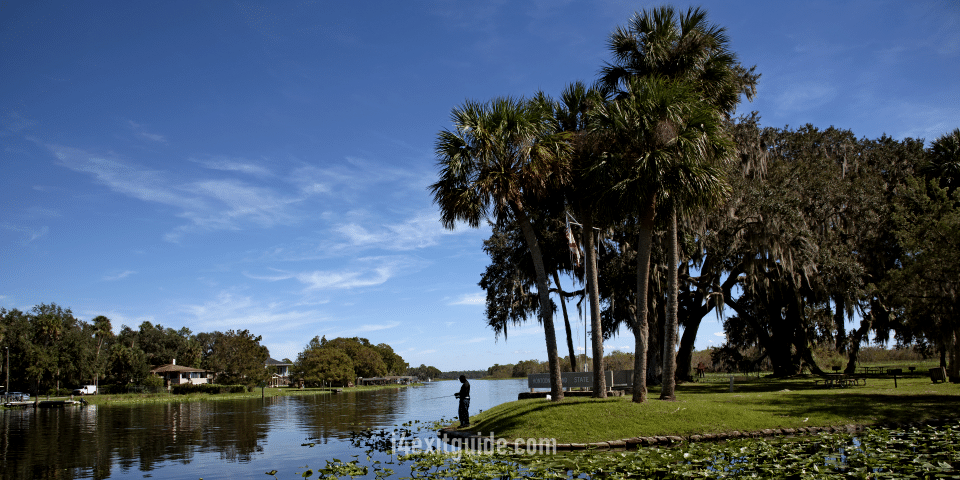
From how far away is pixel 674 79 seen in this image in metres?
19.3

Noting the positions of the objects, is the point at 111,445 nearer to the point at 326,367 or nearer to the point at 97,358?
the point at 97,358

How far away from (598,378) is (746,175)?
20.1 meters

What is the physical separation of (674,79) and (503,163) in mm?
6331

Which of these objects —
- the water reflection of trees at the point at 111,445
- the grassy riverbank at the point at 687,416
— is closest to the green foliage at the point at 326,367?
the water reflection of trees at the point at 111,445

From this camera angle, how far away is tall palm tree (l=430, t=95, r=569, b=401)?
19188 mm

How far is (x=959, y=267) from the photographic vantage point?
21531mm

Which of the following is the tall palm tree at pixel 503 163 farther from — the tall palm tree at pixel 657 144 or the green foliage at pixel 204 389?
the green foliage at pixel 204 389

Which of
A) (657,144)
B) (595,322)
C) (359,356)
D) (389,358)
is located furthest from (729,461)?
(389,358)

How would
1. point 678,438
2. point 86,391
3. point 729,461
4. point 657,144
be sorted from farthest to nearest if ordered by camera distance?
1. point 86,391
2. point 657,144
3. point 678,438
4. point 729,461

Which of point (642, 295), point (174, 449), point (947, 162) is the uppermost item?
point (947, 162)

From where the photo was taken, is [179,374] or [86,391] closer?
[86,391]

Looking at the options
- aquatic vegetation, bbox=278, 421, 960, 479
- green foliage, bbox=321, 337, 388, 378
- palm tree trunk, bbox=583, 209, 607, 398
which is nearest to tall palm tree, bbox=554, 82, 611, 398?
palm tree trunk, bbox=583, 209, 607, 398

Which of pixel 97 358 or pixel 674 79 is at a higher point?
pixel 674 79

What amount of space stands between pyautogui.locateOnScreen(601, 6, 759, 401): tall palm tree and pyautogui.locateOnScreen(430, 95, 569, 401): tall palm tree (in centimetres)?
307
